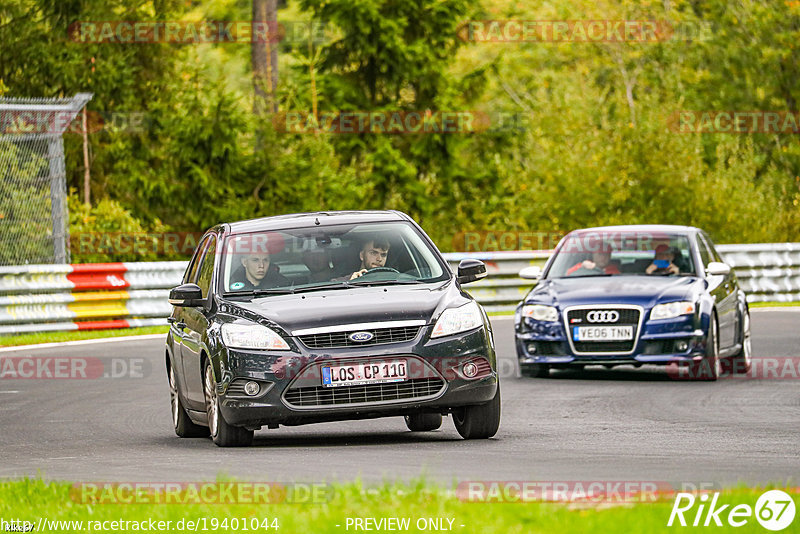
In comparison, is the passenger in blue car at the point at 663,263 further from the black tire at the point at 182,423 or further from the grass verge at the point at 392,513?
the grass verge at the point at 392,513

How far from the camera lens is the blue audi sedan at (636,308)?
51.9 feet

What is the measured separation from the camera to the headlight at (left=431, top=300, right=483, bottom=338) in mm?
10367

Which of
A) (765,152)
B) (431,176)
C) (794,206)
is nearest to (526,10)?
(765,152)

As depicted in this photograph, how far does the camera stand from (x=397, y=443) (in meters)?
10.7

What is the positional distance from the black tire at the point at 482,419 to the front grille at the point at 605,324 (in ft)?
17.5

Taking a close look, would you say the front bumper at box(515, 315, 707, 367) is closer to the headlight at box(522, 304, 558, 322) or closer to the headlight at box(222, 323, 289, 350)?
the headlight at box(522, 304, 558, 322)

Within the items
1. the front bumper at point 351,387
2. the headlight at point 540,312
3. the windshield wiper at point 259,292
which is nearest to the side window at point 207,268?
the windshield wiper at point 259,292

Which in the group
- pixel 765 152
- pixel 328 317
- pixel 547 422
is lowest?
pixel 765 152

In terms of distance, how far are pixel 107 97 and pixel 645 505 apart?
28.6 metres

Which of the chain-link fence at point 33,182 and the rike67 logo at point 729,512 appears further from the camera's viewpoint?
the chain-link fence at point 33,182

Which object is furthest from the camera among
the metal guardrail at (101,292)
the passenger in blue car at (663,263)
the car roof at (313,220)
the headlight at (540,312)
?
the metal guardrail at (101,292)

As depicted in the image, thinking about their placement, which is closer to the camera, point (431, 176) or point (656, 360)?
point (656, 360)

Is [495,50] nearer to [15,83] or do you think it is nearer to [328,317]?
[15,83]

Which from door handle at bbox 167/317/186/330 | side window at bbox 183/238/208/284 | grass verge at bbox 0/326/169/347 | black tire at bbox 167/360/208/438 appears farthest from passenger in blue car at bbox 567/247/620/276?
grass verge at bbox 0/326/169/347
